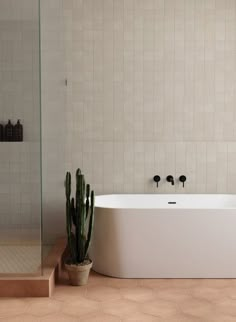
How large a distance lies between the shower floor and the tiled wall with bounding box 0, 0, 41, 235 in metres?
0.12

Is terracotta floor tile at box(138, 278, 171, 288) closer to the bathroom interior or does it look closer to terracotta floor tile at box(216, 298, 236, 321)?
the bathroom interior

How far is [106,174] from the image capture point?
5.60m

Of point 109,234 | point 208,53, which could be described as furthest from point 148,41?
point 109,234

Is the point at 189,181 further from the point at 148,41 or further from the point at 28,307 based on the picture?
the point at 28,307

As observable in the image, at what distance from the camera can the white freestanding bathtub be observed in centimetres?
459

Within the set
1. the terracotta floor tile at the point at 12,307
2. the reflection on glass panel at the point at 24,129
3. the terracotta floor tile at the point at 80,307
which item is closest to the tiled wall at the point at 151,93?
the reflection on glass panel at the point at 24,129

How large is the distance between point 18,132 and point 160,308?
1687 millimetres

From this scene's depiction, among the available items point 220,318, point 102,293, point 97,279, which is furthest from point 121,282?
point 220,318

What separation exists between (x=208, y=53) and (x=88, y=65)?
1.27m

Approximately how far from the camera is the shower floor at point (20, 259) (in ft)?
12.9

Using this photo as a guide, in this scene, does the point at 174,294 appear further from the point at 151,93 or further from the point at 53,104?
the point at 151,93

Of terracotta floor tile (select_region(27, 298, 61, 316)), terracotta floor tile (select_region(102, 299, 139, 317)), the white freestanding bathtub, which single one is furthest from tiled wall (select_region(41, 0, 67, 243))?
terracotta floor tile (select_region(102, 299, 139, 317))

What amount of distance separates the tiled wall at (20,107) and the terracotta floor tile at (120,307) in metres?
0.76

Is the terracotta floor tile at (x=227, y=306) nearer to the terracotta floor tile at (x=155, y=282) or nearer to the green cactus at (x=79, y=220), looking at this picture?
the terracotta floor tile at (x=155, y=282)
